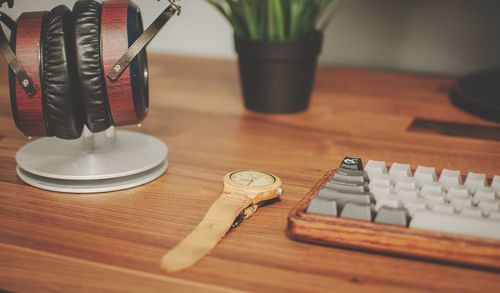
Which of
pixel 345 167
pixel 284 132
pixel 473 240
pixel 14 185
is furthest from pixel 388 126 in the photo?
pixel 14 185

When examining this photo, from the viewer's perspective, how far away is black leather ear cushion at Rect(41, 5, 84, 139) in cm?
71

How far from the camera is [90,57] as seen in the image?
712 millimetres

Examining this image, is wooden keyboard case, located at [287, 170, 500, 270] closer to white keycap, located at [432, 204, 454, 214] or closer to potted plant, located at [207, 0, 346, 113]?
white keycap, located at [432, 204, 454, 214]

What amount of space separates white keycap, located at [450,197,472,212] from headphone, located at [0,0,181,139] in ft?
1.18

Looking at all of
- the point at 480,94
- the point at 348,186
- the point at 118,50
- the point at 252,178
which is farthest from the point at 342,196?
the point at 480,94

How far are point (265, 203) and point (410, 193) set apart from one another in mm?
158

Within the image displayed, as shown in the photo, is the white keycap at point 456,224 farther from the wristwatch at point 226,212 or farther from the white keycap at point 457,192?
the wristwatch at point 226,212

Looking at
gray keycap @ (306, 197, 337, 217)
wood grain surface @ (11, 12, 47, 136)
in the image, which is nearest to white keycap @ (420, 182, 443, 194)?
gray keycap @ (306, 197, 337, 217)

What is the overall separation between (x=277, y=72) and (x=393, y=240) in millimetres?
513

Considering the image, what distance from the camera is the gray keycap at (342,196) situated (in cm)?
62

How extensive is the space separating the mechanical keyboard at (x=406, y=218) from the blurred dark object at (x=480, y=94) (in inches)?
15.4

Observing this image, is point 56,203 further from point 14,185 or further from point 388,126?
point 388,126

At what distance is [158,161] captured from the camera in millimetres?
791

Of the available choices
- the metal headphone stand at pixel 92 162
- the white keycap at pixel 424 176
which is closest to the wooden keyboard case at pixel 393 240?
the white keycap at pixel 424 176
